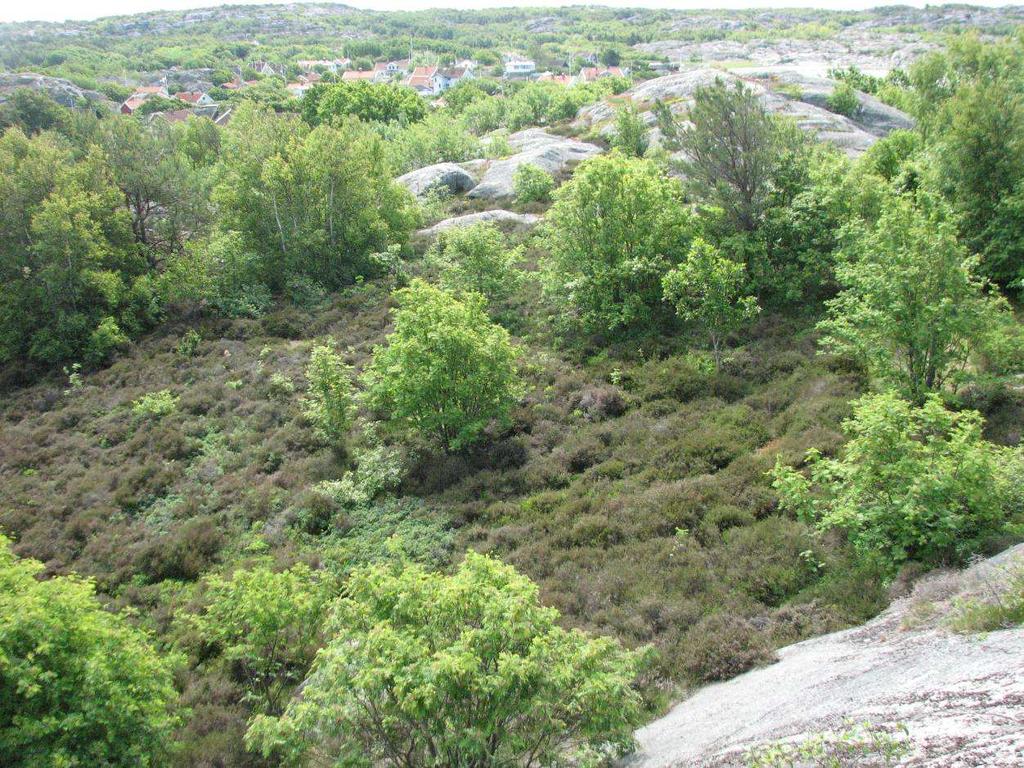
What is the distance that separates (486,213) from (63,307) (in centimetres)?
2224

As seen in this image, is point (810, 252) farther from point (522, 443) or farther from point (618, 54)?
point (618, 54)

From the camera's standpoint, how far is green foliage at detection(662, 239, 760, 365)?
1905cm

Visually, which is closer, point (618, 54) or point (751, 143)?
point (751, 143)

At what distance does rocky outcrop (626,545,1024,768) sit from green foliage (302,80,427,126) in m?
71.0

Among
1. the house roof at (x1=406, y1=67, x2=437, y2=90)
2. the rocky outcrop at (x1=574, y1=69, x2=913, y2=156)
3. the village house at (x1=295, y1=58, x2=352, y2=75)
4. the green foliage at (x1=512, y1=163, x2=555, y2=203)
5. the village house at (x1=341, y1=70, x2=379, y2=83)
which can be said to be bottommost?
the green foliage at (x1=512, y1=163, x2=555, y2=203)

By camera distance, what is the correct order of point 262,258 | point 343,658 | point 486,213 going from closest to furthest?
point 343,658 → point 262,258 → point 486,213

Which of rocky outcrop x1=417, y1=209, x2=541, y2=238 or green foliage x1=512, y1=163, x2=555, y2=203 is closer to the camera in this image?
rocky outcrop x1=417, y1=209, x2=541, y2=238

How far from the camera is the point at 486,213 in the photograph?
38.5 metres

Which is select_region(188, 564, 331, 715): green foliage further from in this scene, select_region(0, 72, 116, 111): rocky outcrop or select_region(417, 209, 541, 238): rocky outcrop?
select_region(0, 72, 116, 111): rocky outcrop

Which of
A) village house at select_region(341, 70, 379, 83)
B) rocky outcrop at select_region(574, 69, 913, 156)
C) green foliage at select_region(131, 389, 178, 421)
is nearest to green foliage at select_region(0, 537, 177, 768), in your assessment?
green foliage at select_region(131, 389, 178, 421)

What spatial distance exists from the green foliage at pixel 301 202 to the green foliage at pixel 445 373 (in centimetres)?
1592

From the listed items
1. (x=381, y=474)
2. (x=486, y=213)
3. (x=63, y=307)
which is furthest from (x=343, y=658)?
(x=486, y=213)

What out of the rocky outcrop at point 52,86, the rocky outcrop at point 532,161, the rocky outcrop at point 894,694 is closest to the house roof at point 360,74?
the rocky outcrop at point 52,86

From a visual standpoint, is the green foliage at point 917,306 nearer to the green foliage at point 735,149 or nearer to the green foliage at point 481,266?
the green foliage at point 735,149
